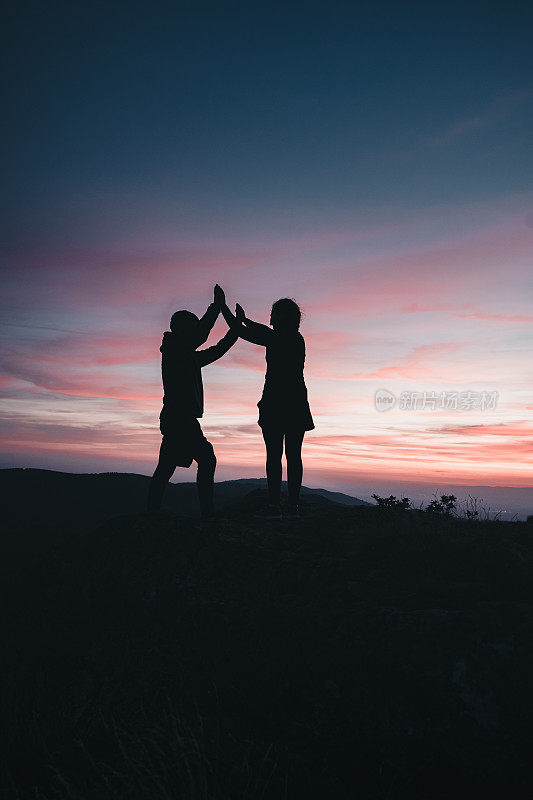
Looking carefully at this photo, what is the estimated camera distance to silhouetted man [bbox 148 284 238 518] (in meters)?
8.61

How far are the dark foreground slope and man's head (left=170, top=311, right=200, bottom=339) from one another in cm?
321

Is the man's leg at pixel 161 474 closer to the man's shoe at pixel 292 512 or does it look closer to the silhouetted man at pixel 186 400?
the silhouetted man at pixel 186 400

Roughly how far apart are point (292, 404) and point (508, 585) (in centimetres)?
419

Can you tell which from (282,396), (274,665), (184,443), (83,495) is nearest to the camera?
(274,665)

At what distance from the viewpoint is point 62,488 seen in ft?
71.3

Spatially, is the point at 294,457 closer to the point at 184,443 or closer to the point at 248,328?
the point at 184,443

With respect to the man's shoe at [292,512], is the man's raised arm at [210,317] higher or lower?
higher

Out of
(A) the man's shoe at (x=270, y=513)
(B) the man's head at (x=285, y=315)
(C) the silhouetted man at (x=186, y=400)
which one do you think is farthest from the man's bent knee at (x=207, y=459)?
(B) the man's head at (x=285, y=315)

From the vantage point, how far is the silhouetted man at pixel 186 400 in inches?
339

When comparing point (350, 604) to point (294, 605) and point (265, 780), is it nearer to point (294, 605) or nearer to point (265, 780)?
point (294, 605)

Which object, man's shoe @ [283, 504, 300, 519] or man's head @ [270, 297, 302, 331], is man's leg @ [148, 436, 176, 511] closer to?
man's shoe @ [283, 504, 300, 519]

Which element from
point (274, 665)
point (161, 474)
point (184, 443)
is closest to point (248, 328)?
point (184, 443)

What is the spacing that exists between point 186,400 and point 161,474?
1.27 meters

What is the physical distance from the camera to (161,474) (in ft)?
28.5
